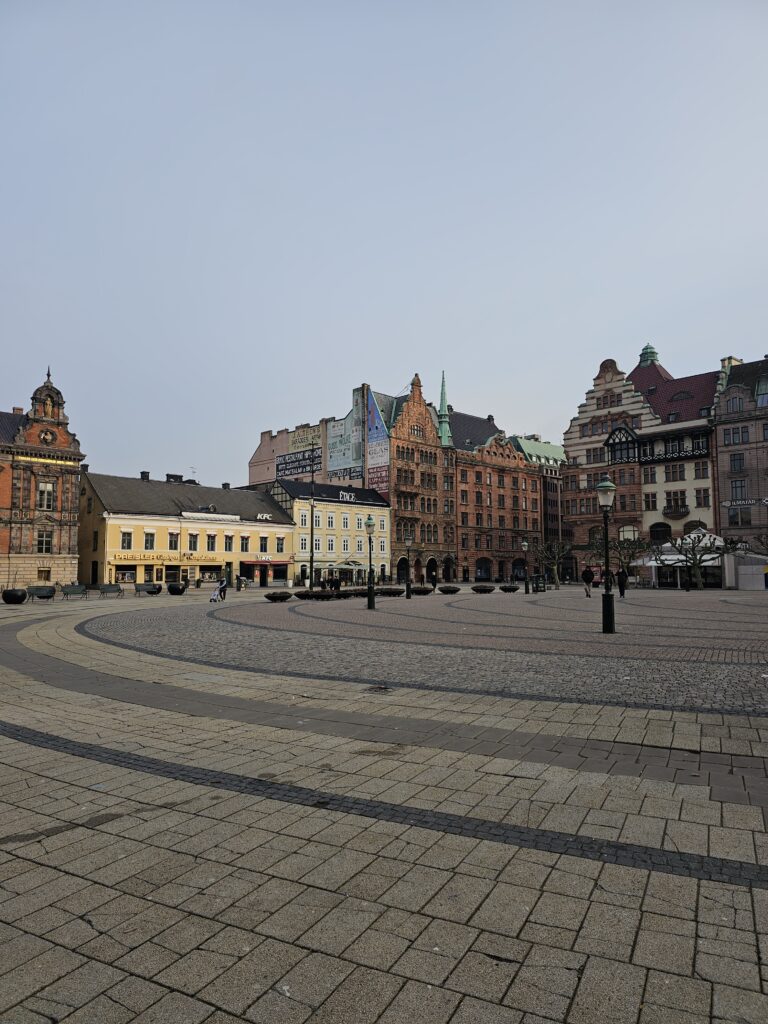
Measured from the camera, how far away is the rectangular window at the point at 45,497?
56.0 meters

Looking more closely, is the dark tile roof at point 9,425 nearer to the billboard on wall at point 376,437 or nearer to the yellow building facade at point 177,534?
the yellow building facade at point 177,534

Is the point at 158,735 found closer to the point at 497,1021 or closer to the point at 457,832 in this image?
the point at 457,832

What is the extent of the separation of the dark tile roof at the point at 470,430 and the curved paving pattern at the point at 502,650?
206ft

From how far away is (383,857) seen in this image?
4363mm

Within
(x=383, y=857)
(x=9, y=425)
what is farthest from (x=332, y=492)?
(x=383, y=857)

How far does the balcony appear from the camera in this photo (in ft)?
228

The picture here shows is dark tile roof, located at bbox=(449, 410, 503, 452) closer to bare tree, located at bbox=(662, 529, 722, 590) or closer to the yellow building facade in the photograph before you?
the yellow building facade

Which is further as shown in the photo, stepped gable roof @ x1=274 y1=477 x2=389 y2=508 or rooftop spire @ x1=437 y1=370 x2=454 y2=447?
rooftop spire @ x1=437 y1=370 x2=454 y2=447

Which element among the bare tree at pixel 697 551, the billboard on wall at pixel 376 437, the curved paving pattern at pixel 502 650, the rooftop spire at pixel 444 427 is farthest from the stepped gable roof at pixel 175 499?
the bare tree at pixel 697 551

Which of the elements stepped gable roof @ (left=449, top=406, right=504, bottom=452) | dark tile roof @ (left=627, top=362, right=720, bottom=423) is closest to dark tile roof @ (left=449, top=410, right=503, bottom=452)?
stepped gable roof @ (left=449, top=406, right=504, bottom=452)

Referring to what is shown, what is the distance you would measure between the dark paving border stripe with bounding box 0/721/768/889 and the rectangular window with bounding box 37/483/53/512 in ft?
183

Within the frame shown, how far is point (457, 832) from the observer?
15.6 ft

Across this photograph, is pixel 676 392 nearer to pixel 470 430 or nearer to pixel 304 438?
pixel 470 430

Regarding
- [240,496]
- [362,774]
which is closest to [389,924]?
[362,774]
